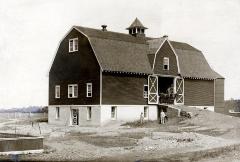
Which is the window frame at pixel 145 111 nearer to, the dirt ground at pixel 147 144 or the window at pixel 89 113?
the dirt ground at pixel 147 144

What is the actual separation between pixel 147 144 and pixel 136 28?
2813cm

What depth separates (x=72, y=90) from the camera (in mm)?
54281

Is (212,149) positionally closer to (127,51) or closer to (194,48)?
(127,51)

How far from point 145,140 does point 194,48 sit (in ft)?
106

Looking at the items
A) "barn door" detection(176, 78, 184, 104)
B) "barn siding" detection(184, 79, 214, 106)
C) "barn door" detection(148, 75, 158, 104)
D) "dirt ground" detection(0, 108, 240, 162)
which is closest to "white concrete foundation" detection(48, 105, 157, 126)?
"barn door" detection(148, 75, 158, 104)

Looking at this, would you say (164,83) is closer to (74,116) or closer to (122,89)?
(122,89)

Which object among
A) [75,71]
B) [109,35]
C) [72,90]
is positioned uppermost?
[109,35]

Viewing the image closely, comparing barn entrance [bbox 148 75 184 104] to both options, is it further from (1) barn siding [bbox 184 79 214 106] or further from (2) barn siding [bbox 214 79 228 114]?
(2) barn siding [bbox 214 79 228 114]

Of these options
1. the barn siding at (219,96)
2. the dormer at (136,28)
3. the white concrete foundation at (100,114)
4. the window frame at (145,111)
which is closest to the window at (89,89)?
the white concrete foundation at (100,114)

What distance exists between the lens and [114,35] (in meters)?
55.0

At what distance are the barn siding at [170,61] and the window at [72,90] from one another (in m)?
9.39

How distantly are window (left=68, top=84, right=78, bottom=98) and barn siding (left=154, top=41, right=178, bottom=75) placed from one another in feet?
30.8

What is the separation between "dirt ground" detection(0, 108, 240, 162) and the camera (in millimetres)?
A: 28750

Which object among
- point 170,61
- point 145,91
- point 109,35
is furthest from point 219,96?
point 109,35
